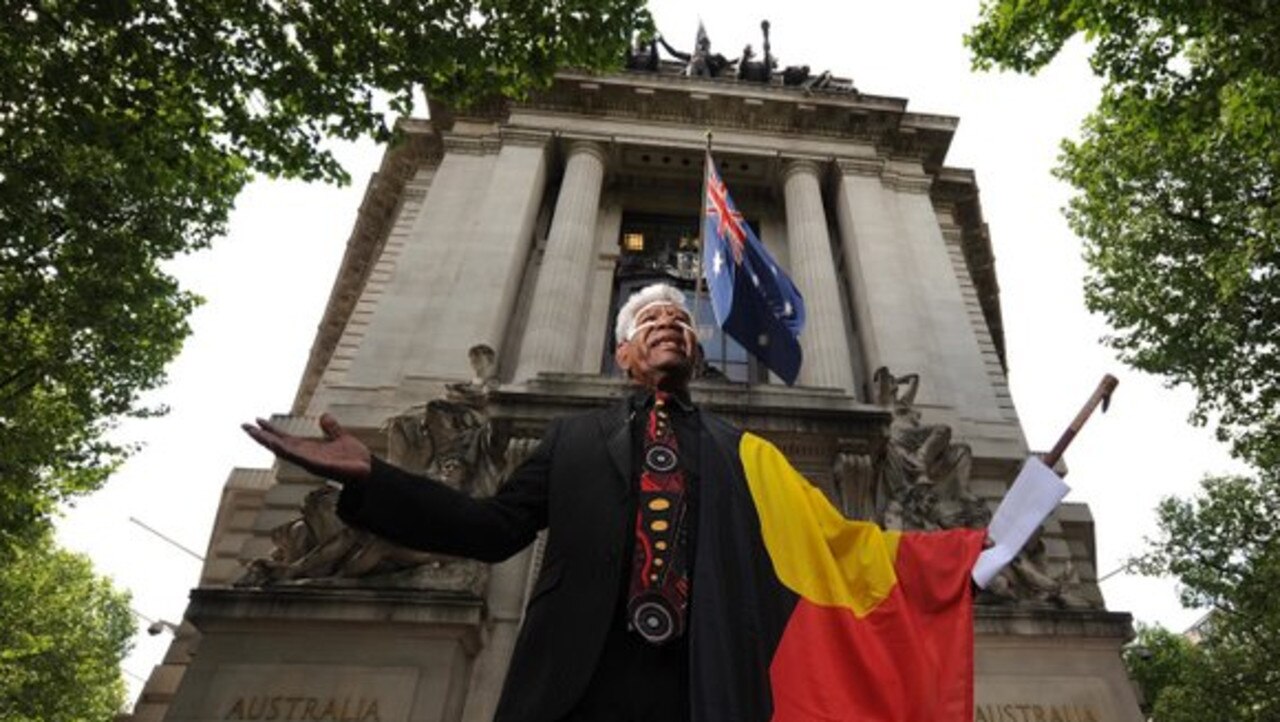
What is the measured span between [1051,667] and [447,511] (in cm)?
795

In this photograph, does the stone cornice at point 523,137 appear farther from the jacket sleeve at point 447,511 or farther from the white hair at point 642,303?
the jacket sleeve at point 447,511

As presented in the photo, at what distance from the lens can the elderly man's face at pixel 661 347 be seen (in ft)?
10.3

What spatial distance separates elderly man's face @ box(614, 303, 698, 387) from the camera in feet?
10.3

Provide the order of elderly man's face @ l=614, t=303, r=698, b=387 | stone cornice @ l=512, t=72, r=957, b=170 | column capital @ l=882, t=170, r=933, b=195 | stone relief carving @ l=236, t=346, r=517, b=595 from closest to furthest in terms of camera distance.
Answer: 1. elderly man's face @ l=614, t=303, r=698, b=387
2. stone relief carving @ l=236, t=346, r=517, b=595
3. column capital @ l=882, t=170, r=933, b=195
4. stone cornice @ l=512, t=72, r=957, b=170

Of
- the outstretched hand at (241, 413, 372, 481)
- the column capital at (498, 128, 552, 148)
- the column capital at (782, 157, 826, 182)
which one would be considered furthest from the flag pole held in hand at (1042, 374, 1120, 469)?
the column capital at (498, 128, 552, 148)

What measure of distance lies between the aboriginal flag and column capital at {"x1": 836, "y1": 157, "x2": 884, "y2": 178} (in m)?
15.6

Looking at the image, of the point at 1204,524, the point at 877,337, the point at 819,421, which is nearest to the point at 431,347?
the point at 819,421

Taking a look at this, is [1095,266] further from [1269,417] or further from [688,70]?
[688,70]

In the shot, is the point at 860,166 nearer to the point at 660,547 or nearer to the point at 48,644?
the point at 660,547

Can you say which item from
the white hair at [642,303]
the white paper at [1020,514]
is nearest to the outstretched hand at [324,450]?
the white hair at [642,303]

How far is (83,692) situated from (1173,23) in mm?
28515

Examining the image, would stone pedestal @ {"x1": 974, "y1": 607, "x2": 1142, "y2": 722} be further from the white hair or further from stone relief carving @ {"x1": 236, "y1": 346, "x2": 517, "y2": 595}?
the white hair

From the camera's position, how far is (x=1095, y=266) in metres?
16.9

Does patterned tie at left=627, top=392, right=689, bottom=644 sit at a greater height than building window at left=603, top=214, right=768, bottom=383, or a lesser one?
lesser
